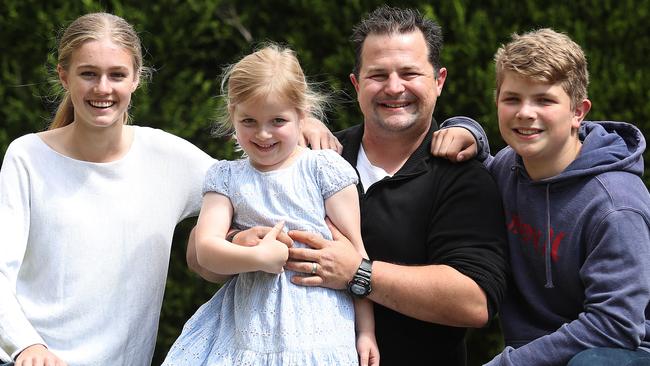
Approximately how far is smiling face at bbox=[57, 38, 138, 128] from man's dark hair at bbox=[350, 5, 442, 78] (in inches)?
33.1

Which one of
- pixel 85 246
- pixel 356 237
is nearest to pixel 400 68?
pixel 356 237

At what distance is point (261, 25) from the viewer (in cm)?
566

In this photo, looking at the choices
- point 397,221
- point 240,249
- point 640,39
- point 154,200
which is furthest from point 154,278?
point 640,39

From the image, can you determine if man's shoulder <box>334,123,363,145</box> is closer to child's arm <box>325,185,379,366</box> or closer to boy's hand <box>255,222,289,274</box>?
child's arm <box>325,185,379,366</box>

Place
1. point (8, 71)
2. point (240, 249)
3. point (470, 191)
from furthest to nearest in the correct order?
1. point (8, 71)
2. point (470, 191)
3. point (240, 249)

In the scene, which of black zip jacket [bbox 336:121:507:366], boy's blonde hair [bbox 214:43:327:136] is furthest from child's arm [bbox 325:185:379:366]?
boy's blonde hair [bbox 214:43:327:136]

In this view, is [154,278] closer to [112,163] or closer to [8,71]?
[112,163]

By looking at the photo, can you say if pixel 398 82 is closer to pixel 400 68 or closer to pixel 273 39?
pixel 400 68

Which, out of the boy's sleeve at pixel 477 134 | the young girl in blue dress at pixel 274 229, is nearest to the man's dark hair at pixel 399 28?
the boy's sleeve at pixel 477 134

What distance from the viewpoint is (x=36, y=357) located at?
11.2 ft

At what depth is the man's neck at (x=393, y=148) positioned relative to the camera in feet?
12.6

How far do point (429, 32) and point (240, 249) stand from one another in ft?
3.65

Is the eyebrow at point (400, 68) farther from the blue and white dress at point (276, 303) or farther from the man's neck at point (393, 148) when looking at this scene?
the blue and white dress at point (276, 303)

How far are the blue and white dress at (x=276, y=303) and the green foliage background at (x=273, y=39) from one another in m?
1.71
